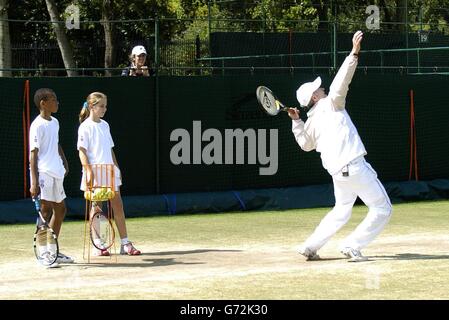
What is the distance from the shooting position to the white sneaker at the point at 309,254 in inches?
444

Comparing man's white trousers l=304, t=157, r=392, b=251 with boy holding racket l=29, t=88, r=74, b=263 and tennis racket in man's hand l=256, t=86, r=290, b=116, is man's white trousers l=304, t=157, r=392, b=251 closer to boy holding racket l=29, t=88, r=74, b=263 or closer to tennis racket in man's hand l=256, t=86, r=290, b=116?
tennis racket in man's hand l=256, t=86, r=290, b=116

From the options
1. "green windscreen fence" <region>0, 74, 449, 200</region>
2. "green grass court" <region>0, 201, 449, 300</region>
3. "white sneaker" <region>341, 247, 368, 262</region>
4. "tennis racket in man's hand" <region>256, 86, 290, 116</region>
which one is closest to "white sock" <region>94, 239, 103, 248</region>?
"green grass court" <region>0, 201, 449, 300</region>

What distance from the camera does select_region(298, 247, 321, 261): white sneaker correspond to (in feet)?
37.0

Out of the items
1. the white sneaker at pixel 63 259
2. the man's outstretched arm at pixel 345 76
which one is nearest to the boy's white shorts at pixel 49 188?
the white sneaker at pixel 63 259

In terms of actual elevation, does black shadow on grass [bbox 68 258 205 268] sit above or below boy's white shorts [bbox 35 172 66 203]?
below

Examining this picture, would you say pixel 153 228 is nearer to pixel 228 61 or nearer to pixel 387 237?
pixel 387 237

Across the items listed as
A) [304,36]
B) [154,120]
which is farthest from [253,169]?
[304,36]

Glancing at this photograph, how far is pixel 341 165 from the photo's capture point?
11.1m

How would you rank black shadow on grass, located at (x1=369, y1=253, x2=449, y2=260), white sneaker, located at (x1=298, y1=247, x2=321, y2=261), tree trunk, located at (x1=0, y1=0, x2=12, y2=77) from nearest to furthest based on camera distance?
white sneaker, located at (x1=298, y1=247, x2=321, y2=261), black shadow on grass, located at (x1=369, y1=253, x2=449, y2=260), tree trunk, located at (x1=0, y1=0, x2=12, y2=77)

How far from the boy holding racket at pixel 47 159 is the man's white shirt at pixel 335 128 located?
259 centimetres

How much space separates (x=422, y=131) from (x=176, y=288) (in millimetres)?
11226

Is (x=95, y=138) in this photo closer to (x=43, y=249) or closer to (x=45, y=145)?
(x=45, y=145)

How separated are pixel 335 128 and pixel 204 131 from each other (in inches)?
262

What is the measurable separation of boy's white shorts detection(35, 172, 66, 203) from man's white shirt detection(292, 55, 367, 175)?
2624 mm
